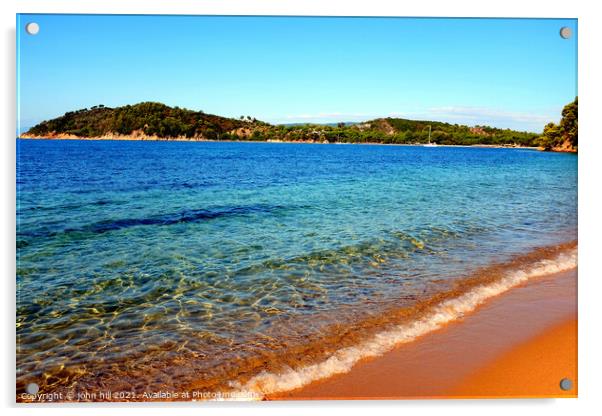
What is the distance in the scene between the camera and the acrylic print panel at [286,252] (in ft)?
9.88

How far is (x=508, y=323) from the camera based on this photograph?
3596 millimetres

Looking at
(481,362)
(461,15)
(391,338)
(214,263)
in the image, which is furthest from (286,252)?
(461,15)

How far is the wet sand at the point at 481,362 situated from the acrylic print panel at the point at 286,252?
0.01m

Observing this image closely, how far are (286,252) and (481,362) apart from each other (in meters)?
2.85

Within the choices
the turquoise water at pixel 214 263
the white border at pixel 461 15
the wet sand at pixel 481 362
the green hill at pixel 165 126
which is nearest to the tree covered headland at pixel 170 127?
the green hill at pixel 165 126

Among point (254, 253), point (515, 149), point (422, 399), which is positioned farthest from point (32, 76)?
point (515, 149)

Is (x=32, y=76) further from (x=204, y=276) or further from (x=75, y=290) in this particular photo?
(x=204, y=276)

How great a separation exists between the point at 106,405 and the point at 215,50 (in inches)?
124

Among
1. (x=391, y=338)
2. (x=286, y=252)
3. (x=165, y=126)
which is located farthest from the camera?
(x=165, y=126)

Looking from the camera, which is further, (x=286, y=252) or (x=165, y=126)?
(x=165, y=126)

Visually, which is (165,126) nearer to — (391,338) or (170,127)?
(170,127)

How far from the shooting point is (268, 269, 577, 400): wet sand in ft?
9.41

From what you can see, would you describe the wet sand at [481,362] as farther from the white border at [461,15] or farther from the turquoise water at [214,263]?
the turquoise water at [214,263]

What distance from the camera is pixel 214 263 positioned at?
4977 mm
